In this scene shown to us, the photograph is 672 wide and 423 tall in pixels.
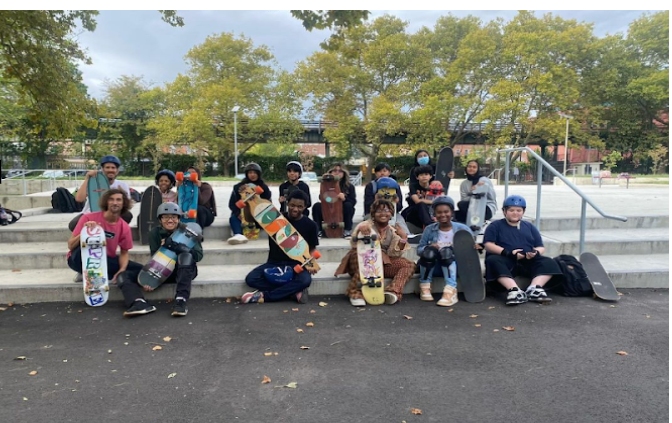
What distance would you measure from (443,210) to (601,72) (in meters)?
37.0

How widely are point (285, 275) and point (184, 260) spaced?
1.00 metres

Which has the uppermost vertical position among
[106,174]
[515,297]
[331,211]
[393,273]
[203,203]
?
[106,174]

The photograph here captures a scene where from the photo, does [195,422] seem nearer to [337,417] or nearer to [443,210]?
[337,417]

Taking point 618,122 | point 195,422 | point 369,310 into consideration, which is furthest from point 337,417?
point 618,122

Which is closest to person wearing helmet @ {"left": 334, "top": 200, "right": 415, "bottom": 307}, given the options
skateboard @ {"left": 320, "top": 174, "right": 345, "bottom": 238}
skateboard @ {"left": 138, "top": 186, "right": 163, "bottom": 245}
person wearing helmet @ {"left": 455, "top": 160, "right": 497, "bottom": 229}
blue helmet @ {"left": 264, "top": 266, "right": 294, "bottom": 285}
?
blue helmet @ {"left": 264, "top": 266, "right": 294, "bottom": 285}

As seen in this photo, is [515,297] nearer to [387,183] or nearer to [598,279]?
[598,279]

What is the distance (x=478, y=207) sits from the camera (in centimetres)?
575

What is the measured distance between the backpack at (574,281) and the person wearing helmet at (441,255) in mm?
1156

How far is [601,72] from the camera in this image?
33.6m

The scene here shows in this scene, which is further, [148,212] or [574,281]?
[148,212]

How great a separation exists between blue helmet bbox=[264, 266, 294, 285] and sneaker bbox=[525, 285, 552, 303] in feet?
7.98

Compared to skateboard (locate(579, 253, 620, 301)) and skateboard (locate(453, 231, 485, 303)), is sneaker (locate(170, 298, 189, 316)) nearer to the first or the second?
skateboard (locate(453, 231, 485, 303))

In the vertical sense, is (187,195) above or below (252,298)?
above

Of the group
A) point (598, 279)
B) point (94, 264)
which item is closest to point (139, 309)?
point (94, 264)
